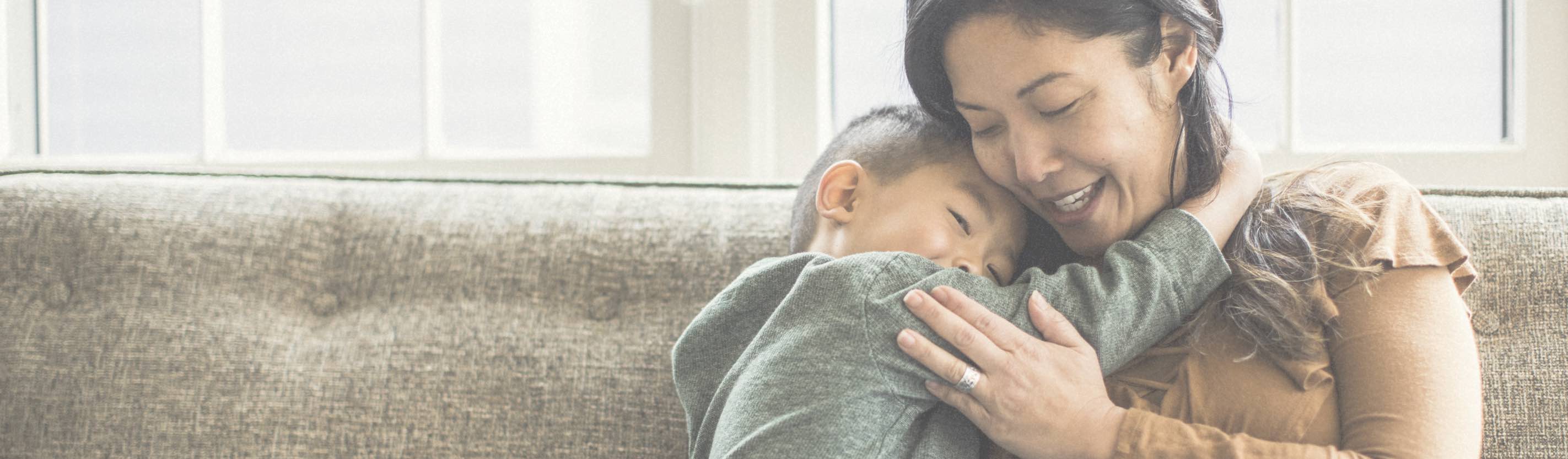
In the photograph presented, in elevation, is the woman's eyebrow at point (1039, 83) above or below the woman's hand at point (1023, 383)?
above

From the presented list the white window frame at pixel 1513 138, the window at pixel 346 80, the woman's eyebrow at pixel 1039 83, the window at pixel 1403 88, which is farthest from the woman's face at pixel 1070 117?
the window at pixel 346 80

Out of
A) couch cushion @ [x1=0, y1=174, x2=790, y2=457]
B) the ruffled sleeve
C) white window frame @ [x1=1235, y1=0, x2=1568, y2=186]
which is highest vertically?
white window frame @ [x1=1235, y1=0, x2=1568, y2=186]

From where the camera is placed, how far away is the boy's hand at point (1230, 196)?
3.00 ft

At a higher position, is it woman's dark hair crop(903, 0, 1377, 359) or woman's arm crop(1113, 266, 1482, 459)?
woman's dark hair crop(903, 0, 1377, 359)

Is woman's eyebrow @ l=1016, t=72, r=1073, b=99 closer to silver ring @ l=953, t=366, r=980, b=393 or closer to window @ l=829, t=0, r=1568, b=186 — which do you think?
silver ring @ l=953, t=366, r=980, b=393

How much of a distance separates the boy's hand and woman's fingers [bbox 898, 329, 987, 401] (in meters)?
0.28

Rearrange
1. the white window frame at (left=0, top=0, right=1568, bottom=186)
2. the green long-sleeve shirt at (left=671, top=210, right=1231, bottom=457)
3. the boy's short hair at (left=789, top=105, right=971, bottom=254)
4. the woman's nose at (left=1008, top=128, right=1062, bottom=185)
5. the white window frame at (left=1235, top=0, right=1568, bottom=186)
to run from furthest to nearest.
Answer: the white window frame at (left=0, top=0, right=1568, bottom=186) → the white window frame at (left=1235, top=0, right=1568, bottom=186) → the boy's short hair at (left=789, top=105, right=971, bottom=254) → the woman's nose at (left=1008, top=128, right=1062, bottom=185) → the green long-sleeve shirt at (left=671, top=210, right=1231, bottom=457)

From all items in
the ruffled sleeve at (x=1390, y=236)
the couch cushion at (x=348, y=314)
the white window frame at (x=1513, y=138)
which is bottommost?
the couch cushion at (x=348, y=314)

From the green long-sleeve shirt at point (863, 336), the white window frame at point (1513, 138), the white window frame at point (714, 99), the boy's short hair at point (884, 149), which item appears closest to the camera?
the green long-sleeve shirt at point (863, 336)

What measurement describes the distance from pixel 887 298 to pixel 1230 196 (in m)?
0.37

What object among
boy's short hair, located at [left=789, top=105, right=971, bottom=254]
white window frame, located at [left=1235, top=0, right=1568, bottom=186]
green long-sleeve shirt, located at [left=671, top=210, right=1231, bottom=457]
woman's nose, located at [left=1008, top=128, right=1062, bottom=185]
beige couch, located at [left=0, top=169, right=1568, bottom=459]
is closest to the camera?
green long-sleeve shirt, located at [left=671, top=210, right=1231, bottom=457]

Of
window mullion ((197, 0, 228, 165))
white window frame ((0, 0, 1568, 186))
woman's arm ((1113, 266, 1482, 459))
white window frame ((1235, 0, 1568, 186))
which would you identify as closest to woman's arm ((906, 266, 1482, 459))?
woman's arm ((1113, 266, 1482, 459))

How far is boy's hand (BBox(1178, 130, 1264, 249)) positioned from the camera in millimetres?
913

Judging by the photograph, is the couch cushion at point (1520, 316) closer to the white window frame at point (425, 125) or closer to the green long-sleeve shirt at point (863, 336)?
the green long-sleeve shirt at point (863, 336)
